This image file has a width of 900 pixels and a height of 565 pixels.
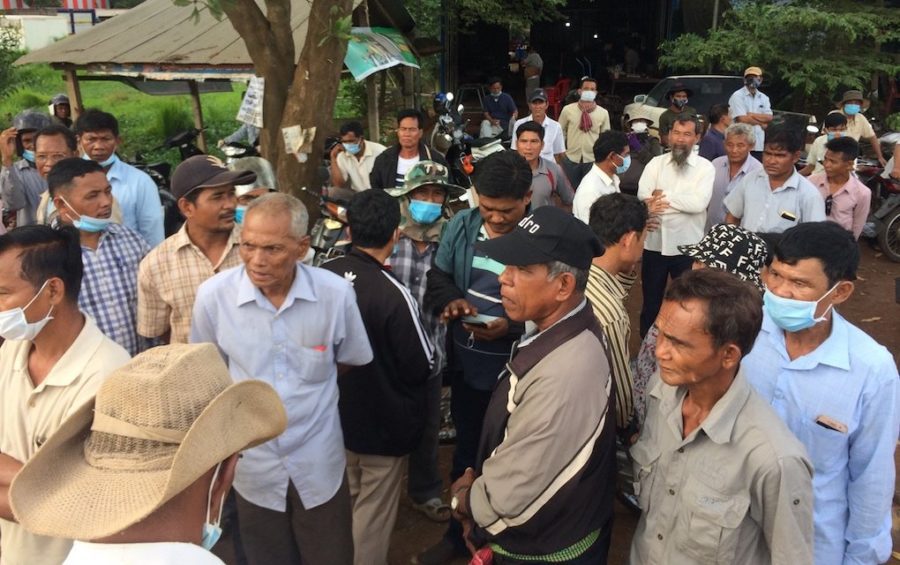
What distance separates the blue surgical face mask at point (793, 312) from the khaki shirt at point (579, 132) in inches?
292

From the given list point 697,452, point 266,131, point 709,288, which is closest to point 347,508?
point 697,452

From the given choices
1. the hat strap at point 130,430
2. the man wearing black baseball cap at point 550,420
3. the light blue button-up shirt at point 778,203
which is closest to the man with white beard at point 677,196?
the light blue button-up shirt at point 778,203

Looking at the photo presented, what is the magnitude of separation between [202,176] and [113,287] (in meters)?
0.70

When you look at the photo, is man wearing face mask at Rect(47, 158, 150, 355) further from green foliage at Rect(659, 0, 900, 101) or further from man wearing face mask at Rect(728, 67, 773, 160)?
green foliage at Rect(659, 0, 900, 101)

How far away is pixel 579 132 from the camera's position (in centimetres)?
963

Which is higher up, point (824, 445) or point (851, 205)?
point (851, 205)

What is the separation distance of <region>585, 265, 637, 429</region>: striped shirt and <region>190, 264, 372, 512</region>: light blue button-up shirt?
1.10 m

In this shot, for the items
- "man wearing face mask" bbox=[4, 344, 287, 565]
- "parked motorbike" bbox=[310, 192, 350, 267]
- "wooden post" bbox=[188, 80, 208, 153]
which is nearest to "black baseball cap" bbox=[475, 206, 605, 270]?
"man wearing face mask" bbox=[4, 344, 287, 565]

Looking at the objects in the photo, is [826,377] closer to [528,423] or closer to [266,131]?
[528,423]

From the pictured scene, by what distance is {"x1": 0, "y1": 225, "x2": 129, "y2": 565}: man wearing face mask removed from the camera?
7.15 feet

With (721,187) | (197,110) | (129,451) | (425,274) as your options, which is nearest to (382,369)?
(425,274)

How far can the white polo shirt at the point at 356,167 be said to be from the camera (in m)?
6.64

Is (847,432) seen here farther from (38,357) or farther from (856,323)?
(856,323)

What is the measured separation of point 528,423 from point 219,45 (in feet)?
25.7
